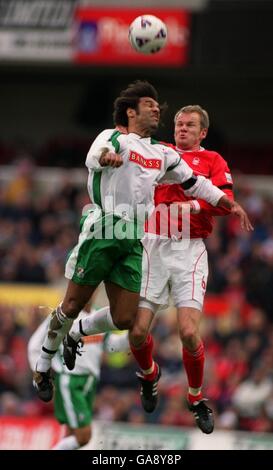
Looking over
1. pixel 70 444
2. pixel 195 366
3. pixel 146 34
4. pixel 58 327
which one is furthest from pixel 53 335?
pixel 70 444

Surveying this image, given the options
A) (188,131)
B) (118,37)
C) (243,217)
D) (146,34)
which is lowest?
(243,217)

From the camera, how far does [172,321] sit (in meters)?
19.4

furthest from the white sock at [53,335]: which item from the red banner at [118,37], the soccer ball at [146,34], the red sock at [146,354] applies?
the red banner at [118,37]

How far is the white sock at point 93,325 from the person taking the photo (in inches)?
437

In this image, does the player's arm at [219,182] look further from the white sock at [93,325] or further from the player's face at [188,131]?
the white sock at [93,325]

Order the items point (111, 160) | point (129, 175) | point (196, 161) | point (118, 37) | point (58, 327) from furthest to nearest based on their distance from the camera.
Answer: point (118, 37)
point (196, 161)
point (58, 327)
point (129, 175)
point (111, 160)

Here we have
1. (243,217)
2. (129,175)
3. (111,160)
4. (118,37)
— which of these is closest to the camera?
(111,160)

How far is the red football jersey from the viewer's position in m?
11.2

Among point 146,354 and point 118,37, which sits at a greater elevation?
point 118,37

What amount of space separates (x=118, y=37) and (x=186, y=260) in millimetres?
12533

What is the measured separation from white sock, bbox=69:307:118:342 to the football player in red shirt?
0.86 ft

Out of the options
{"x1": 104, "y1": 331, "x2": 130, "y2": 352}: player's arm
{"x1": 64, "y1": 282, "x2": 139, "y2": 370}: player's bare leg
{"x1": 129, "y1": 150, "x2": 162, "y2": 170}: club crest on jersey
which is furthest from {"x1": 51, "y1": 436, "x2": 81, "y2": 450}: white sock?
{"x1": 129, "y1": 150, "x2": 162, "y2": 170}: club crest on jersey

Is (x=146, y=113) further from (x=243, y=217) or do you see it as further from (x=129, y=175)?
(x=243, y=217)
